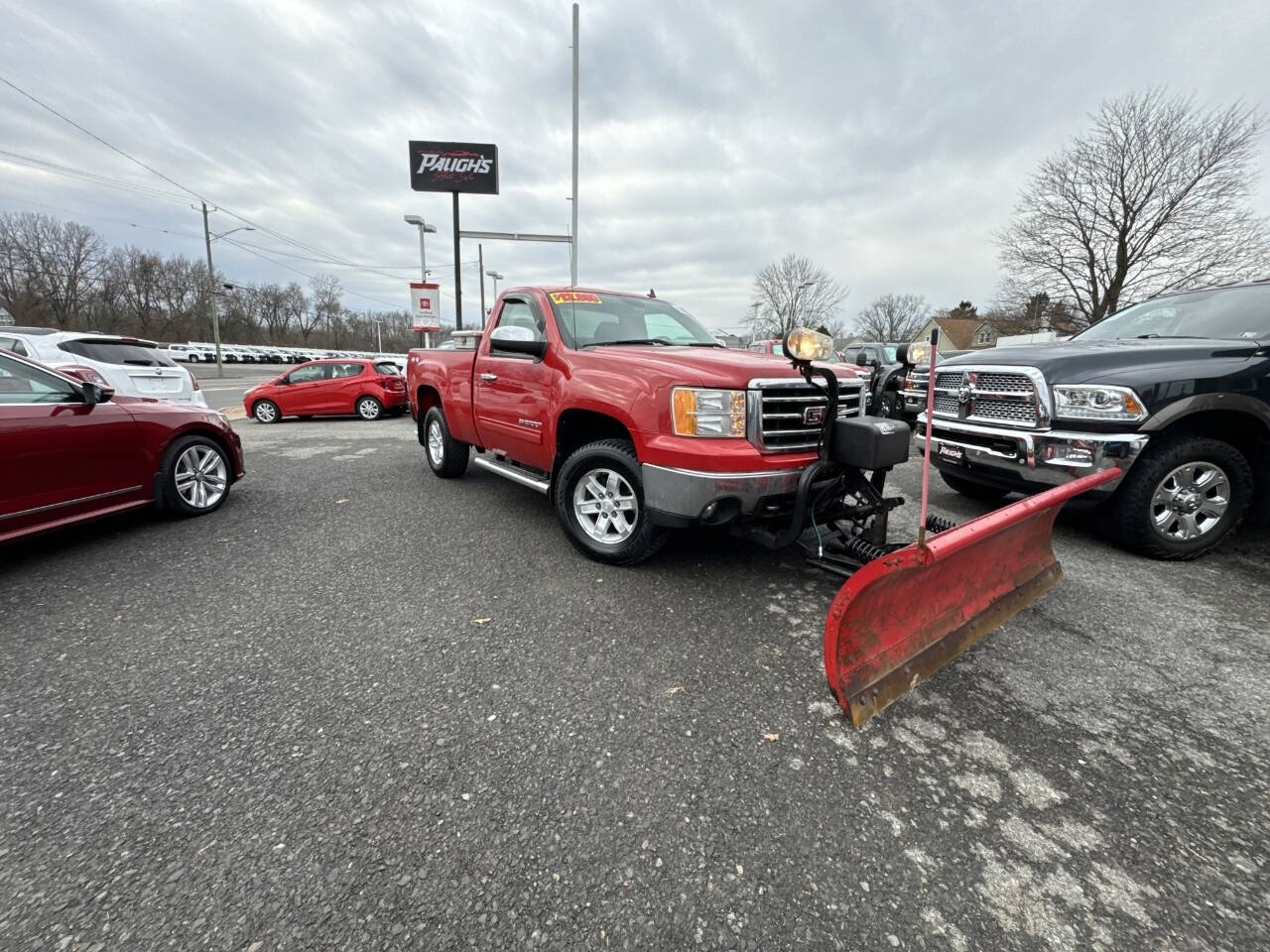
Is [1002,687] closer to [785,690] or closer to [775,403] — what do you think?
[785,690]

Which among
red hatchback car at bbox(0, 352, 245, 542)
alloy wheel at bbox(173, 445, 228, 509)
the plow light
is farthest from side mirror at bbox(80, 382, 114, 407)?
the plow light

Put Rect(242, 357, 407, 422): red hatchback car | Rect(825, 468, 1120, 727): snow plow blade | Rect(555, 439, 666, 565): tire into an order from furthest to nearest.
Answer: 1. Rect(242, 357, 407, 422): red hatchback car
2. Rect(555, 439, 666, 565): tire
3. Rect(825, 468, 1120, 727): snow plow blade

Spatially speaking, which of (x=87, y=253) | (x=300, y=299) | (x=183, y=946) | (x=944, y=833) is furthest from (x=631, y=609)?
(x=300, y=299)

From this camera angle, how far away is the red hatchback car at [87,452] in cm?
359

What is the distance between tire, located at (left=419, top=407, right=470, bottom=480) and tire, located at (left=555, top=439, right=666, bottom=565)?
Answer: 2.53 metres

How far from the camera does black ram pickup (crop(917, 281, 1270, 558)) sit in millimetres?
3689

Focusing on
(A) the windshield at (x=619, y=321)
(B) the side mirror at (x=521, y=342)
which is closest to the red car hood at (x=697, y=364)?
(A) the windshield at (x=619, y=321)

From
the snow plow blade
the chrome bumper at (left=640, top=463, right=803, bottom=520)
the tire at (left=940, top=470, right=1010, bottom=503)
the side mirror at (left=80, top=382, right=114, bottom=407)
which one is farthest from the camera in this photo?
the tire at (left=940, top=470, right=1010, bottom=503)

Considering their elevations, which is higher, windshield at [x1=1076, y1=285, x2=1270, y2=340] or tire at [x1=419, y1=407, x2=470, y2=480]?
windshield at [x1=1076, y1=285, x2=1270, y2=340]

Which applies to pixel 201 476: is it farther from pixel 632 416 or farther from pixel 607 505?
pixel 632 416

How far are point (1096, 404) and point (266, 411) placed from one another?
15.4 meters

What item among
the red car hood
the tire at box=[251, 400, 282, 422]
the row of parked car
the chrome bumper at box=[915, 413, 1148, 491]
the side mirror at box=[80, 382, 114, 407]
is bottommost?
the tire at box=[251, 400, 282, 422]

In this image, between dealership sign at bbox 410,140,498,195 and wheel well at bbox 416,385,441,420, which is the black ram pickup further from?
dealership sign at bbox 410,140,498,195

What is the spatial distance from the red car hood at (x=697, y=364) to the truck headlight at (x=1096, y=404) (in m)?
1.53
